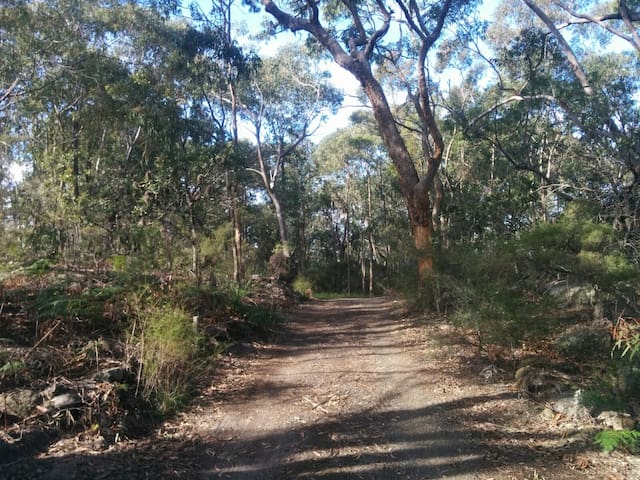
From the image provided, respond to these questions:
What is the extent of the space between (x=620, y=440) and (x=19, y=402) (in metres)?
5.33

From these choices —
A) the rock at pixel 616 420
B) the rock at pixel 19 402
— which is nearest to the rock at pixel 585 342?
the rock at pixel 616 420

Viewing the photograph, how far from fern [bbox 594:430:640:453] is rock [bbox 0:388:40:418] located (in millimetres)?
4921

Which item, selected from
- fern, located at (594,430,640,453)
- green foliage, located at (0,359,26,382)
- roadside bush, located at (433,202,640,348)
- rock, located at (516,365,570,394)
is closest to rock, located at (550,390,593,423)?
rock, located at (516,365,570,394)

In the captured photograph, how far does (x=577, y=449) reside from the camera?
4703 mm

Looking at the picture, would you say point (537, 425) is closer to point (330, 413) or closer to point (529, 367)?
point (529, 367)

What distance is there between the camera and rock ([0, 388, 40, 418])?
14.8 ft

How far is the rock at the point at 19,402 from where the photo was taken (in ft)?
14.8

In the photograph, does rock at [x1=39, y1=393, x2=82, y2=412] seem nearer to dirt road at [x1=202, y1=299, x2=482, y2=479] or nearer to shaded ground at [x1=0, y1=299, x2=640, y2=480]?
shaded ground at [x1=0, y1=299, x2=640, y2=480]

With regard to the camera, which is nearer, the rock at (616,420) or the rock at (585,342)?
the rock at (616,420)

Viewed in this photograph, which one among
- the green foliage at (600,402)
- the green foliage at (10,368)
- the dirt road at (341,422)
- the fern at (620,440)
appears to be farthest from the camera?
the green foliage at (600,402)

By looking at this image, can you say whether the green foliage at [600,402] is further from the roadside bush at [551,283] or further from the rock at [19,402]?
the rock at [19,402]

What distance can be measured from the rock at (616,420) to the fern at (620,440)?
0.28 m

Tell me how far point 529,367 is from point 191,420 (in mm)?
4236

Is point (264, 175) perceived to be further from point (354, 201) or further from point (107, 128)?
point (354, 201)
